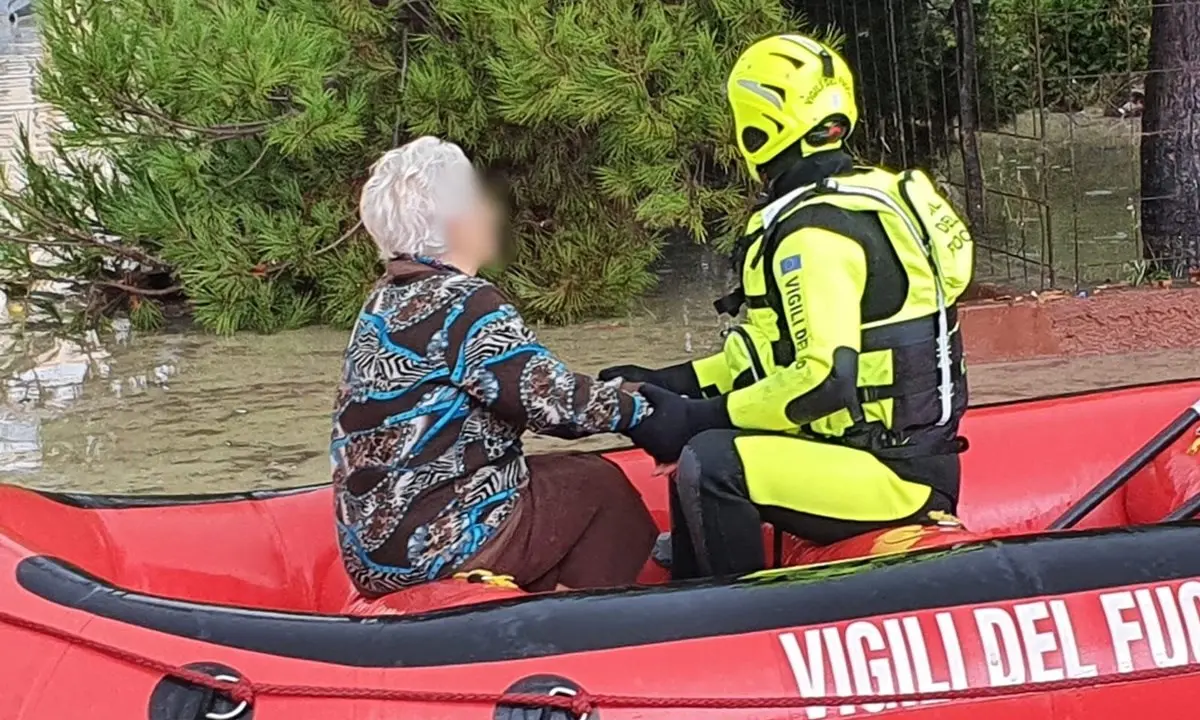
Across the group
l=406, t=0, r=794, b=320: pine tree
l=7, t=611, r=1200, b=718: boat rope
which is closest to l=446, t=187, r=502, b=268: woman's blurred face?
l=7, t=611, r=1200, b=718: boat rope

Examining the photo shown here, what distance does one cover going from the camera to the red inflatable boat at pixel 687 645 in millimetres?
2729

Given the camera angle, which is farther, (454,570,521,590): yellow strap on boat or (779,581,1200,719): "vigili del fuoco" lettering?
(454,570,521,590): yellow strap on boat

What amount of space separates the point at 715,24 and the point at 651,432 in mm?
5158

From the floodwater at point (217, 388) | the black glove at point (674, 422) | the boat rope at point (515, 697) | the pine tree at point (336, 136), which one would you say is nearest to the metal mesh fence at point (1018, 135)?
→ the pine tree at point (336, 136)

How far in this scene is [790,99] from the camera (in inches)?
129

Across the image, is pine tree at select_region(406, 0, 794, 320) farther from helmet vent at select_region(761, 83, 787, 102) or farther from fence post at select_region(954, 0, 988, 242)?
helmet vent at select_region(761, 83, 787, 102)

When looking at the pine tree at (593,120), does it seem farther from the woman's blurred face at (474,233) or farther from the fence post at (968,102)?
the woman's blurred face at (474,233)

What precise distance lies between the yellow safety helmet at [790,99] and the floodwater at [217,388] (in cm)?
326

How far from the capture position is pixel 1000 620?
112 inches

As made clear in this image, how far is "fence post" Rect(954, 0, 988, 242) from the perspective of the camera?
8883 millimetres

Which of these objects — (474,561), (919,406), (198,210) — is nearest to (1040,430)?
(919,406)

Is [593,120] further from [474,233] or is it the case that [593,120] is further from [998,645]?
[998,645]

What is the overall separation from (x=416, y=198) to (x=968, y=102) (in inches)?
258

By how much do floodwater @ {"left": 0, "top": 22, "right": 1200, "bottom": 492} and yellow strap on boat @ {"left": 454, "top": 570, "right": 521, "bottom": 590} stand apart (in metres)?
3.07
